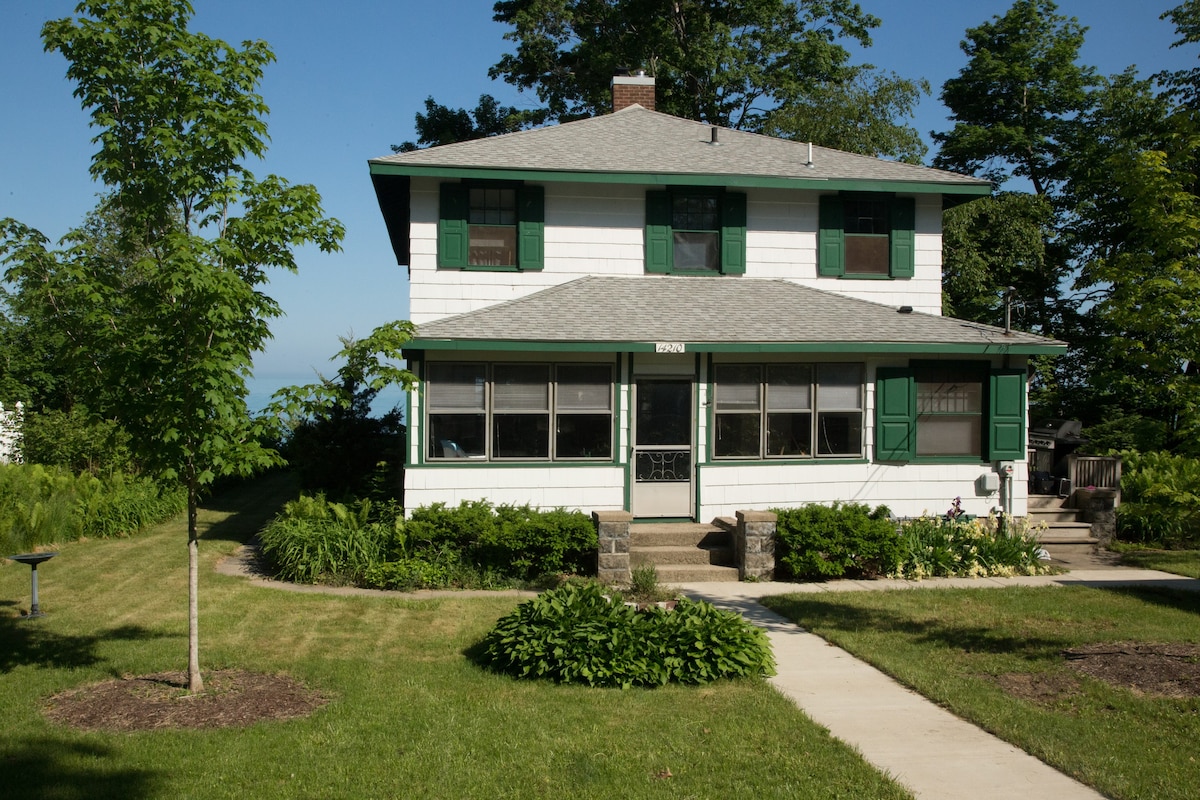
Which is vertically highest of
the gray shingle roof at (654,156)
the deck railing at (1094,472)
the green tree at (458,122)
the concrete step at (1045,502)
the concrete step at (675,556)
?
the green tree at (458,122)

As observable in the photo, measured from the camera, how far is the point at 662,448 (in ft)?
44.4

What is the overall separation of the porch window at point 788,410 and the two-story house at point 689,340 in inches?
1.2

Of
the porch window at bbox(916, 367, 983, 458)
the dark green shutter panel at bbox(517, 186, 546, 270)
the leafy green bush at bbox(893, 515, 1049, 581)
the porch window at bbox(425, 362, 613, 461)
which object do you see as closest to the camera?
the leafy green bush at bbox(893, 515, 1049, 581)

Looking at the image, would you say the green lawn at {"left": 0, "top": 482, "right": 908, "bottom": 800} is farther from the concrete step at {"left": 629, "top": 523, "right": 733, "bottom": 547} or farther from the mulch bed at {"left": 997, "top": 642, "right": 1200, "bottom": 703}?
the concrete step at {"left": 629, "top": 523, "right": 733, "bottom": 547}

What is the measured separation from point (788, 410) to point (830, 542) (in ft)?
7.98

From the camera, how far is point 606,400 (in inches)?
527

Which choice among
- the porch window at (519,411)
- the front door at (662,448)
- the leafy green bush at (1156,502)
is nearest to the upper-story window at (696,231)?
the front door at (662,448)

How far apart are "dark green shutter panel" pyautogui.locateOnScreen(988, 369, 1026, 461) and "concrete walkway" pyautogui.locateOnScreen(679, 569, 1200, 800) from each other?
581 centimetres

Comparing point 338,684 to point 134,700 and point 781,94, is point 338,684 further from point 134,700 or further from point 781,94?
point 781,94

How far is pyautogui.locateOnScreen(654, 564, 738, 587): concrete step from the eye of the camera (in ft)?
39.7

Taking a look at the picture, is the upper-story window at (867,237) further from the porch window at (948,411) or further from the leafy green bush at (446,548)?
the leafy green bush at (446,548)

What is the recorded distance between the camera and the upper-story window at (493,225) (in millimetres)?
13797

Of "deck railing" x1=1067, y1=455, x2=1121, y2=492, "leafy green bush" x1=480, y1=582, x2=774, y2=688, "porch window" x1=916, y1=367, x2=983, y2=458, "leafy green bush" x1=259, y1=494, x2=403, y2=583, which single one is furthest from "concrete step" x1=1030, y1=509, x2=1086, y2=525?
"leafy green bush" x1=259, y1=494, x2=403, y2=583

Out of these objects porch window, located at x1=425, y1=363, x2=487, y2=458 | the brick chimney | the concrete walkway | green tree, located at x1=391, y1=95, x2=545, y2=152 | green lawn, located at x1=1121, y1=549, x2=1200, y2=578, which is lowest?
the concrete walkway
